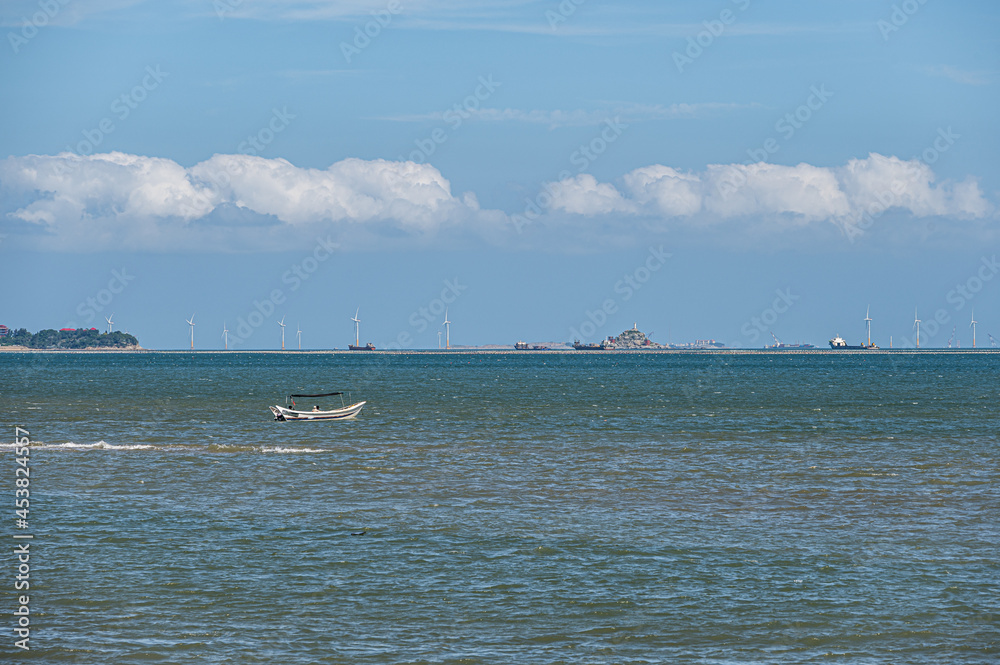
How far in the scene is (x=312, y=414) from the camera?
268 ft

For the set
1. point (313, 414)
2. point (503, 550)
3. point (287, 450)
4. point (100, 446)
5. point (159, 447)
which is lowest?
point (503, 550)

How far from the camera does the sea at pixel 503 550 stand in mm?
22281

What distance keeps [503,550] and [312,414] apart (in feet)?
174

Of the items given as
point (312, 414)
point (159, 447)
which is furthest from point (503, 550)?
point (312, 414)

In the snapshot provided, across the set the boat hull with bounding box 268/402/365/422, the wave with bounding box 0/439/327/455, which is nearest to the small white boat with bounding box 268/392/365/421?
the boat hull with bounding box 268/402/365/422

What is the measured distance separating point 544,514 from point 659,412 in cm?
5778

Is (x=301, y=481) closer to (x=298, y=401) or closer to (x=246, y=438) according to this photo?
(x=246, y=438)

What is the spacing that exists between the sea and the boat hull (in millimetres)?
13793

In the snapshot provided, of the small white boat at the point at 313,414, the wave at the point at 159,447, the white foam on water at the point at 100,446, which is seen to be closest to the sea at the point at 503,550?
the white foam on water at the point at 100,446

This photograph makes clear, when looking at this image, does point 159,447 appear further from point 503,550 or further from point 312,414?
point 503,550

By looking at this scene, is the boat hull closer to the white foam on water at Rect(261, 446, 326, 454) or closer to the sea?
the sea

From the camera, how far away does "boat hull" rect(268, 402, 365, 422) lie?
8075 centimetres

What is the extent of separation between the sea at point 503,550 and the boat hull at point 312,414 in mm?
13793

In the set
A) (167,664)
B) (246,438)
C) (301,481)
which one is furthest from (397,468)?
(167,664)
